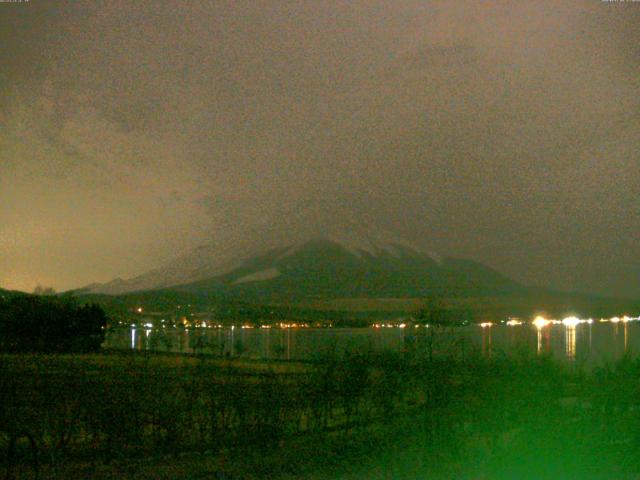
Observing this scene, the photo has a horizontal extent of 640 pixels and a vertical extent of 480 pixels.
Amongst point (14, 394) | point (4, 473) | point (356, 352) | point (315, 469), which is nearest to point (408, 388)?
point (356, 352)

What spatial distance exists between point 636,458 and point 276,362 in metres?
32.0

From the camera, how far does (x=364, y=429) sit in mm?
17234

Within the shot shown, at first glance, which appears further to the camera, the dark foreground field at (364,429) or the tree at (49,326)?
the tree at (49,326)

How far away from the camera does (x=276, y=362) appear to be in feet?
145

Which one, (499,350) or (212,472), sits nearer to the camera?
(212,472)

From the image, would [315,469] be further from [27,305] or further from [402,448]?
[27,305]

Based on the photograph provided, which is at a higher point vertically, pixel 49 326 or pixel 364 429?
pixel 364 429

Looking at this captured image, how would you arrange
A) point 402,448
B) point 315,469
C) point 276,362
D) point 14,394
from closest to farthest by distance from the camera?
point 315,469, point 402,448, point 14,394, point 276,362

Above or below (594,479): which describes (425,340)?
above

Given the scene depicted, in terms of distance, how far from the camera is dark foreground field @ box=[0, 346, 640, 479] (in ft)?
42.3

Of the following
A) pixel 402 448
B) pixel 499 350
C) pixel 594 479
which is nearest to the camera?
pixel 594 479

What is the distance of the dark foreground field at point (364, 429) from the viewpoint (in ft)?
42.3

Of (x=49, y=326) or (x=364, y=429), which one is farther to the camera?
(x=49, y=326)

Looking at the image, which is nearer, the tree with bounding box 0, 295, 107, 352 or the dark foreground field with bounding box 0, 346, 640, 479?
the dark foreground field with bounding box 0, 346, 640, 479
